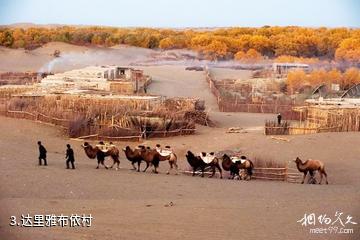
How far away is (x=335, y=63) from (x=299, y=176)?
24535 millimetres

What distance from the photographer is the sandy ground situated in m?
5.76

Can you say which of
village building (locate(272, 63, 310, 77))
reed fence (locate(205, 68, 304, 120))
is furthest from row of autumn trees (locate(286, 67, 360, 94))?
village building (locate(272, 63, 310, 77))

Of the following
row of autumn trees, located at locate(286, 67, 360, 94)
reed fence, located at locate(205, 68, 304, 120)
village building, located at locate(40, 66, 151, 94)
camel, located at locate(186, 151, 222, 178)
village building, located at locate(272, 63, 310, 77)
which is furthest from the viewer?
village building, located at locate(272, 63, 310, 77)

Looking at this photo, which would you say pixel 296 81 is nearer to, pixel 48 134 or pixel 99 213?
pixel 48 134

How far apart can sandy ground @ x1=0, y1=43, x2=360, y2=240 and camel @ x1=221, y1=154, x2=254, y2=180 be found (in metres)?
0.28

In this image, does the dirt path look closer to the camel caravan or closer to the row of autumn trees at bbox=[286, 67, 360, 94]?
the camel caravan

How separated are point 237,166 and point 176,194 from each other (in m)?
2.45

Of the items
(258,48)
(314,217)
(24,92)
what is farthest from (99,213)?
(258,48)

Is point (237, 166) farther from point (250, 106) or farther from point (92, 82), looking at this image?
point (92, 82)

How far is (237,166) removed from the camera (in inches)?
402

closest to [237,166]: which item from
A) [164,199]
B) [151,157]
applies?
[151,157]

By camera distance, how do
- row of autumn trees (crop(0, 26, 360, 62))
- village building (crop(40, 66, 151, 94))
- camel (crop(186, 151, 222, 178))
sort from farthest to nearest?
row of autumn trees (crop(0, 26, 360, 62)) → village building (crop(40, 66, 151, 94)) → camel (crop(186, 151, 222, 178))

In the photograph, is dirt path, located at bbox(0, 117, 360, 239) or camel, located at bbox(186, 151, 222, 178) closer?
dirt path, located at bbox(0, 117, 360, 239)

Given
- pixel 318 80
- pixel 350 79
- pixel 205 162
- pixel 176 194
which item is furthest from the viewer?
pixel 318 80
